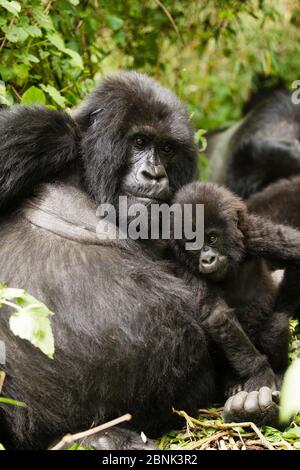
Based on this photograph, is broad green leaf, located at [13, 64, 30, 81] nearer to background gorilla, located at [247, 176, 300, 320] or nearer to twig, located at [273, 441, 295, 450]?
background gorilla, located at [247, 176, 300, 320]

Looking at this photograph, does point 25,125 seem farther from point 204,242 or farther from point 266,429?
point 266,429

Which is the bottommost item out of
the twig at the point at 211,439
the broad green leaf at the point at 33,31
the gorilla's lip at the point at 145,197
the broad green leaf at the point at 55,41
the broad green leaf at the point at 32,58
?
the twig at the point at 211,439

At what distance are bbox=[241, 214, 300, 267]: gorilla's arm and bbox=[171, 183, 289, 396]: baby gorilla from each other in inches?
1.4

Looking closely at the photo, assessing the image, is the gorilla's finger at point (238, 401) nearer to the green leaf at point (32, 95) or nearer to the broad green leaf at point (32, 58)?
the green leaf at point (32, 95)

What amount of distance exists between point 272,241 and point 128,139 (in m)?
0.74

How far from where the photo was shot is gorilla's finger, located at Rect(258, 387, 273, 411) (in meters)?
2.65

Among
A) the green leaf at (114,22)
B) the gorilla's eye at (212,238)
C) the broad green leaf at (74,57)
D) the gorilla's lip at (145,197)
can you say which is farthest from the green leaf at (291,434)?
the green leaf at (114,22)

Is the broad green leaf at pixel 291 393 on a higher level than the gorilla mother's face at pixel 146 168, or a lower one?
lower

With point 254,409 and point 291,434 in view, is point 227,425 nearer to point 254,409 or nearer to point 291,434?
point 254,409

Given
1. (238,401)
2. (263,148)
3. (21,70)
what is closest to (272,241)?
(238,401)

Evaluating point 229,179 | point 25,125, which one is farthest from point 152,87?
point 229,179

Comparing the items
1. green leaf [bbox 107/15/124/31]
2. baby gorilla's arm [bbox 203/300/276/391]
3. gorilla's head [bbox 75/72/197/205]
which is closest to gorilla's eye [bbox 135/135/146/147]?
gorilla's head [bbox 75/72/197/205]

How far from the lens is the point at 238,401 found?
268 cm

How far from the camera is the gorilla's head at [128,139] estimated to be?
2.89 meters
